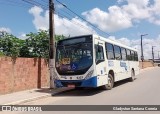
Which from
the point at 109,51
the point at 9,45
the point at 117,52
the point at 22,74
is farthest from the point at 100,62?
the point at 9,45

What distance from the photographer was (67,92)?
17109mm

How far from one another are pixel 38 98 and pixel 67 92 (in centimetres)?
312

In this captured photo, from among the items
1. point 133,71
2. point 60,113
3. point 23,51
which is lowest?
point 60,113

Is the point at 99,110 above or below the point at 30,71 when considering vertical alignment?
below

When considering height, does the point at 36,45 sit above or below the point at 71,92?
above

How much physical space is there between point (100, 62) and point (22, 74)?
15.2 ft

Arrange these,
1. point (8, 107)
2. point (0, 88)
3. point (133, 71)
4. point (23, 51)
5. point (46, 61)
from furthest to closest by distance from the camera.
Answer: point (133, 71) → point (23, 51) → point (46, 61) → point (0, 88) → point (8, 107)

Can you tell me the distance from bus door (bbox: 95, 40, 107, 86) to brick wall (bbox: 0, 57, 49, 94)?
4507 millimetres

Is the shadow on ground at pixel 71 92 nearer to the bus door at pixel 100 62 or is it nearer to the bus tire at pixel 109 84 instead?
the bus tire at pixel 109 84

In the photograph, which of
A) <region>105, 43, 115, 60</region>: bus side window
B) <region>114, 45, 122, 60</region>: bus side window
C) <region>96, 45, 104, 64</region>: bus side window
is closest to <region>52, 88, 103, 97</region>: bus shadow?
<region>96, 45, 104, 64</region>: bus side window

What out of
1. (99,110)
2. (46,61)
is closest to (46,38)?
(46,61)

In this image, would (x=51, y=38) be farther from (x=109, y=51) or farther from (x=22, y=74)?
(x=109, y=51)

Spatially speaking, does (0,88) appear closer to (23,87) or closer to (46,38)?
(23,87)

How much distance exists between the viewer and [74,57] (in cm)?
1569
